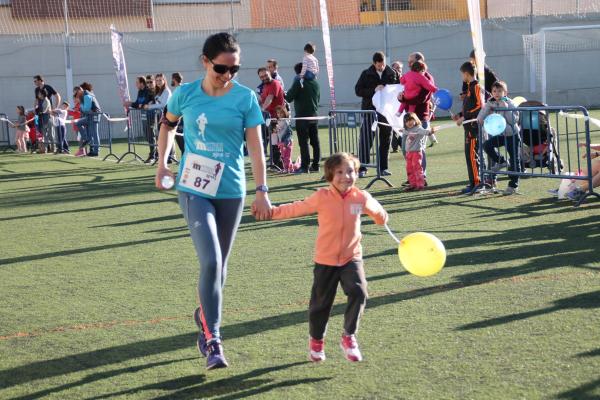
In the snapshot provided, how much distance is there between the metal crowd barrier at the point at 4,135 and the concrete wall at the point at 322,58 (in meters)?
1.04

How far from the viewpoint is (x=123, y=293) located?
7902 mm

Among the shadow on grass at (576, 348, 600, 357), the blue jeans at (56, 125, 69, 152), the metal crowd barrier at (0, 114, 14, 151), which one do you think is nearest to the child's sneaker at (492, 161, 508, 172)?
the shadow on grass at (576, 348, 600, 357)

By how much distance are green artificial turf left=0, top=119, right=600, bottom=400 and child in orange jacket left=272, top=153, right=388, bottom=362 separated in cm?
22

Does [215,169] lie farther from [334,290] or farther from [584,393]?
[584,393]

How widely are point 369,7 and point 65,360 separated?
101ft

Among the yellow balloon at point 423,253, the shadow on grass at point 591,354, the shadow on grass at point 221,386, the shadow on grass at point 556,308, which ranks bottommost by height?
the shadow on grass at point 556,308

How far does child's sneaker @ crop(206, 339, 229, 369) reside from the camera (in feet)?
18.1

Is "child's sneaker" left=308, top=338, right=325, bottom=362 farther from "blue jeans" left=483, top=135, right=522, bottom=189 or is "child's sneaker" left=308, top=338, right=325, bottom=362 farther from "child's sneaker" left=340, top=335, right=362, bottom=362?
"blue jeans" left=483, top=135, right=522, bottom=189

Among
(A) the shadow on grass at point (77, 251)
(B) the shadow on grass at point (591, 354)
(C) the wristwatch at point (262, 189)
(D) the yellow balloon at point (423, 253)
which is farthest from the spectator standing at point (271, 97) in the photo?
(B) the shadow on grass at point (591, 354)

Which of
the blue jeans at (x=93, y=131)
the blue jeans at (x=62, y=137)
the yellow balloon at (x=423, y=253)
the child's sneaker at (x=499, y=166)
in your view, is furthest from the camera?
the blue jeans at (x=62, y=137)

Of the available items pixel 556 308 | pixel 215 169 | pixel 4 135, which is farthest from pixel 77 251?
pixel 4 135

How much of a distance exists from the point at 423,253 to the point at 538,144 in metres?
7.93

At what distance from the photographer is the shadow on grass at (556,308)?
252 inches

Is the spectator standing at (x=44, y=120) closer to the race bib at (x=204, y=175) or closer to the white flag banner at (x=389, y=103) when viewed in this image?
the white flag banner at (x=389, y=103)
